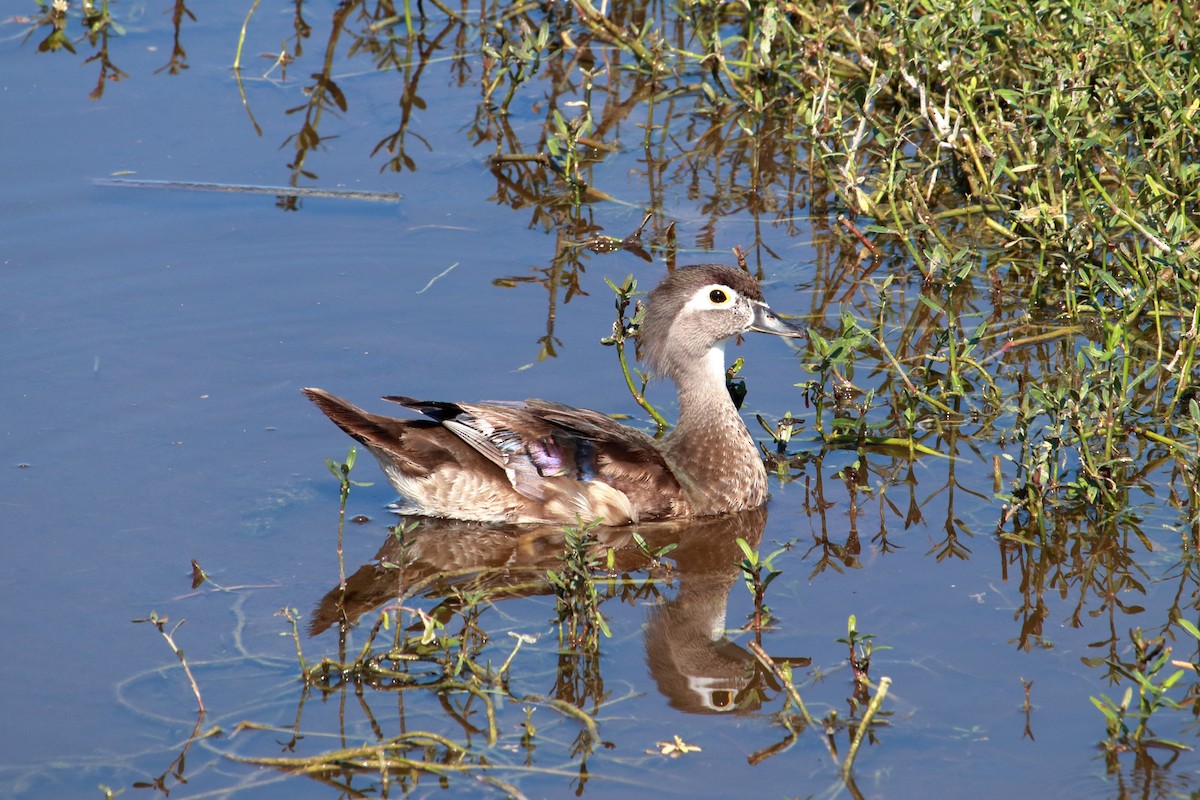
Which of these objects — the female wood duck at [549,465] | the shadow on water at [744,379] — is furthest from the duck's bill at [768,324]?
the female wood duck at [549,465]

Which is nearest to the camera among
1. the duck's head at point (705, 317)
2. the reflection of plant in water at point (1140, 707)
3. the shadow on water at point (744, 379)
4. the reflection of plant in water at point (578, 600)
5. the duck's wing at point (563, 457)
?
the reflection of plant in water at point (1140, 707)

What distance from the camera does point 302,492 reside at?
800cm

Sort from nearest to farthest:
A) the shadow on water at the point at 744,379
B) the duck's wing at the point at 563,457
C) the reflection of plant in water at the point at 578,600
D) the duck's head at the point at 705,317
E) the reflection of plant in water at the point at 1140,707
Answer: the reflection of plant in water at the point at 1140,707, the shadow on water at the point at 744,379, the reflection of plant in water at the point at 578,600, the duck's wing at the point at 563,457, the duck's head at the point at 705,317

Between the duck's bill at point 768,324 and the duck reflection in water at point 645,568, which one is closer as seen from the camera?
the duck reflection in water at point 645,568

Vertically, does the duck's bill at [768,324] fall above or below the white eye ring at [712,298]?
below

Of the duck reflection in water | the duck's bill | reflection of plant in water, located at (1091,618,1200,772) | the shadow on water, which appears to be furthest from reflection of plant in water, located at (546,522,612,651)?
the duck's bill

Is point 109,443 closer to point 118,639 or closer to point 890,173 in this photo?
point 118,639

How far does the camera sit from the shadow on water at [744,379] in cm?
596

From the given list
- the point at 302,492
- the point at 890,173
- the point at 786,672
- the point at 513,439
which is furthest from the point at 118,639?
the point at 890,173

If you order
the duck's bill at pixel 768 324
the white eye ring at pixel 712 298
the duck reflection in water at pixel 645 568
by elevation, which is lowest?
the duck reflection in water at pixel 645 568

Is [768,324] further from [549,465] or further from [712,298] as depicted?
[549,465]

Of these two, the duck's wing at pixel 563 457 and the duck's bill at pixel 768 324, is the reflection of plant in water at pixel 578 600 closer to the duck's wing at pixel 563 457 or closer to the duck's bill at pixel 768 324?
the duck's wing at pixel 563 457

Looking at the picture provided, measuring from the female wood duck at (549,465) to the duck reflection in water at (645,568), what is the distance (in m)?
0.09

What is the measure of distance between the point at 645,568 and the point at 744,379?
1.74 meters
